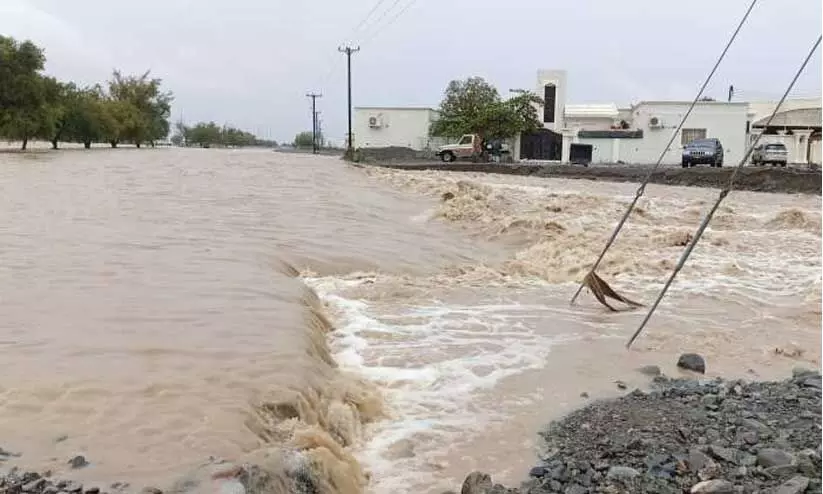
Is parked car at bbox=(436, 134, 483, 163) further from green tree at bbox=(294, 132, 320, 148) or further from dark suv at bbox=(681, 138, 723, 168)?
green tree at bbox=(294, 132, 320, 148)

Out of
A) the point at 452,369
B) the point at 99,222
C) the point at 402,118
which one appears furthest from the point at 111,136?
the point at 452,369

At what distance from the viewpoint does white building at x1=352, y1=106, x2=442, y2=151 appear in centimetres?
5953

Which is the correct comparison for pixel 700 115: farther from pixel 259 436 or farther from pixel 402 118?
pixel 259 436

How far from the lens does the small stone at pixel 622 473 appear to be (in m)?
3.73

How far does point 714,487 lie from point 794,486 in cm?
36

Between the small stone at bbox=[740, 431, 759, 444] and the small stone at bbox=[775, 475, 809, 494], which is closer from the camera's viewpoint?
the small stone at bbox=[775, 475, 809, 494]

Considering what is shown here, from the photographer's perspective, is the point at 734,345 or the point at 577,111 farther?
the point at 577,111

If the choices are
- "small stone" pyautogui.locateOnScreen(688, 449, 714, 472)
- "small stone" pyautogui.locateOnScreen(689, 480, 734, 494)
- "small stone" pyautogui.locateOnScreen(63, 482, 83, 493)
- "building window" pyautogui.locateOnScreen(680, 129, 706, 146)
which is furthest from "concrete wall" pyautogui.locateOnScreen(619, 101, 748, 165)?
"small stone" pyautogui.locateOnScreen(63, 482, 83, 493)

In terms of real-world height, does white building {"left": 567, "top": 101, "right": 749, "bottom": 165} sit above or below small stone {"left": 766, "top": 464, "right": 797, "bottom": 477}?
above

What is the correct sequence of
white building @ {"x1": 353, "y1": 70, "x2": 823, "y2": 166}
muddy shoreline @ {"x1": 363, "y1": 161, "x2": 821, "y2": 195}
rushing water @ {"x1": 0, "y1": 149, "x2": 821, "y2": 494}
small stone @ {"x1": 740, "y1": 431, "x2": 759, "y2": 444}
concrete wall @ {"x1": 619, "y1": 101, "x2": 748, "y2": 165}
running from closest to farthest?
small stone @ {"x1": 740, "y1": 431, "x2": 759, "y2": 444} → rushing water @ {"x1": 0, "y1": 149, "x2": 821, "y2": 494} → muddy shoreline @ {"x1": 363, "y1": 161, "x2": 821, "y2": 195} → white building @ {"x1": 353, "y1": 70, "x2": 823, "y2": 166} → concrete wall @ {"x1": 619, "y1": 101, "x2": 748, "y2": 165}

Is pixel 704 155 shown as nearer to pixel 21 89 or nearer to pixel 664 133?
pixel 664 133

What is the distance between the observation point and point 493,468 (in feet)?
14.0

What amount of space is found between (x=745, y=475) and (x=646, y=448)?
0.57 m

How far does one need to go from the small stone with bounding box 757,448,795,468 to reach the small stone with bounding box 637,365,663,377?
2266 millimetres
